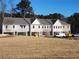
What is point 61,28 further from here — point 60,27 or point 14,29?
point 14,29

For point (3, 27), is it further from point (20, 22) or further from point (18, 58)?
point (18, 58)

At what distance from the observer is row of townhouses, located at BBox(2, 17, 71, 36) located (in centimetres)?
10268

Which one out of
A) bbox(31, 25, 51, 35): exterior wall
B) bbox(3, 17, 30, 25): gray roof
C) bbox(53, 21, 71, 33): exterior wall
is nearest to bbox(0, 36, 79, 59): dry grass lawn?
bbox(3, 17, 30, 25): gray roof

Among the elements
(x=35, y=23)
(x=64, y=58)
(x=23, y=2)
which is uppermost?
(x=23, y=2)

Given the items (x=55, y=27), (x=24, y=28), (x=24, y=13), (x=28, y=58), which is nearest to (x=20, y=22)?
(x=24, y=28)

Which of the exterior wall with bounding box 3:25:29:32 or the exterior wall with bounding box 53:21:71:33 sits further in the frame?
the exterior wall with bounding box 53:21:71:33

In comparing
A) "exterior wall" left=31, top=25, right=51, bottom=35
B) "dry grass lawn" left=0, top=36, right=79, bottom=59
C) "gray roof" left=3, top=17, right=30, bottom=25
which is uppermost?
"gray roof" left=3, top=17, right=30, bottom=25

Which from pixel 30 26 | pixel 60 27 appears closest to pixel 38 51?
pixel 30 26

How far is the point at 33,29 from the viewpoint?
10706 cm

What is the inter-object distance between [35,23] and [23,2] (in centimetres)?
3033

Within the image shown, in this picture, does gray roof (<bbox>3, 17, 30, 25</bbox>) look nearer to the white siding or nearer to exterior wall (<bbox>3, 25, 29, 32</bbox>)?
exterior wall (<bbox>3, 25, 29, 32</bbox>)

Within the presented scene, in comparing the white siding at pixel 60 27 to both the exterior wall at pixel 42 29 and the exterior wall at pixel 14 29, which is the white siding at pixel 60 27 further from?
the exterior wall at pixel 14 29

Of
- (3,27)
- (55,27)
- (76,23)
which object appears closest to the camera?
(3,27)

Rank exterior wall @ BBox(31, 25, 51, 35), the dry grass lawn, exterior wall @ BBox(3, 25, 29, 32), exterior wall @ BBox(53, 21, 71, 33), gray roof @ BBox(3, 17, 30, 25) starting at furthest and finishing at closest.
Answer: exterior wall @ BBox(53, 21, 71, 33) < exterior wall @ BBox(31, 25, 51, 35) < gray roof @ BBox(3, 17, 30, 25) < exterior wall @ BBox(3, 25, 29, 32) < the dry grass lawn
